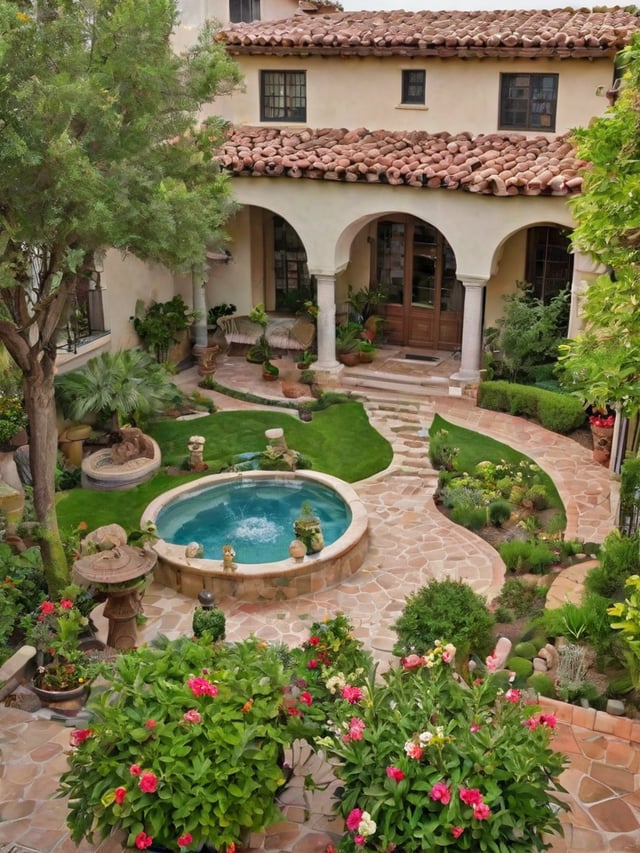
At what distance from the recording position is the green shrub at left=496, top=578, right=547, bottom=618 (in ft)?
43.2

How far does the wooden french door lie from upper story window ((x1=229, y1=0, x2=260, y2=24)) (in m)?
7.63

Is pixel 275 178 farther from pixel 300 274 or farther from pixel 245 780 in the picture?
pixel 245 780

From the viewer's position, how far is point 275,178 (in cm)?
2170

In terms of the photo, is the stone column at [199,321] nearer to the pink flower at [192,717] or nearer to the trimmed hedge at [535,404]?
the trimmed hedge at [535,404]

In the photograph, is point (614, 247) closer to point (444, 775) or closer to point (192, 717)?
point (444, 775)

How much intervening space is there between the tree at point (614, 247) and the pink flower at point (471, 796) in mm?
3628

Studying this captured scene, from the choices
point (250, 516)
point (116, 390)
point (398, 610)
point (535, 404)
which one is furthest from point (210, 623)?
point (535, 404)

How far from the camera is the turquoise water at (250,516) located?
15.6 meters

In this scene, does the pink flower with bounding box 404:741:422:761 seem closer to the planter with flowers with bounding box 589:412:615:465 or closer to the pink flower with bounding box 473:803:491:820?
the pink flower with bounding box 473:803:491:820

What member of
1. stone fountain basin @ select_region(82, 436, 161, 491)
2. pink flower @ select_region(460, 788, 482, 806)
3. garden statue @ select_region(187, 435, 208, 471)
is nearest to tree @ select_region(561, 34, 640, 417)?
pink flower @ select_region(460, 788, 482, 806)

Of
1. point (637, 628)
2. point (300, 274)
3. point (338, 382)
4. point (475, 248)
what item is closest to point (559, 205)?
point (475, 248)

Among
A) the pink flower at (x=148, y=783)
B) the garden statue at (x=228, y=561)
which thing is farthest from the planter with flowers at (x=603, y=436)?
the pink flower at (x=148, y=783)

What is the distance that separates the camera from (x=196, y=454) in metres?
17.8

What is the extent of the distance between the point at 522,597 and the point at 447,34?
13.2m
